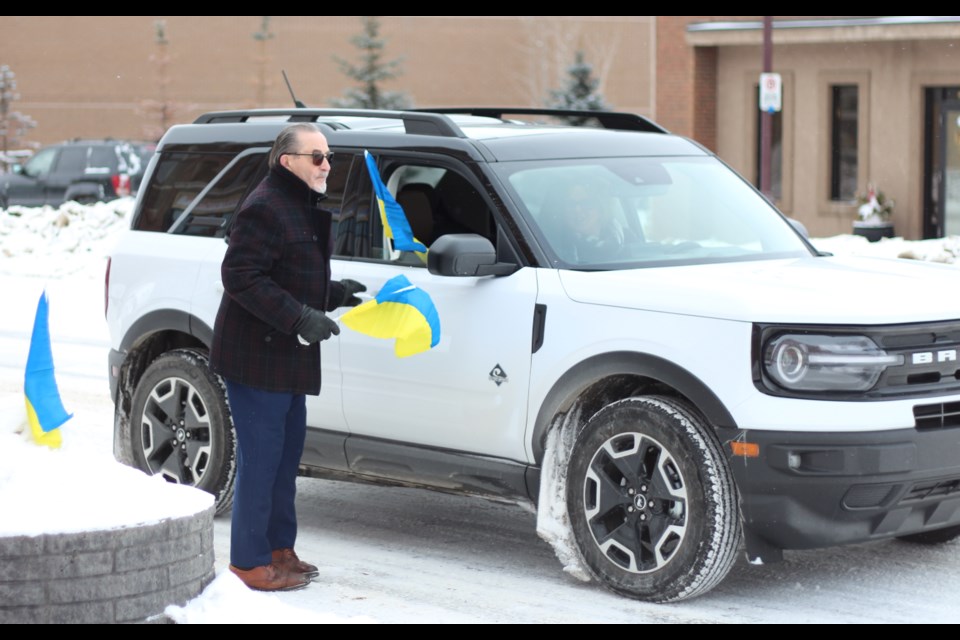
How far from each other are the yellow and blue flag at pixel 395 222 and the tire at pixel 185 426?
3.75ft

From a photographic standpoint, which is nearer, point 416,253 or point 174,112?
point 416,253

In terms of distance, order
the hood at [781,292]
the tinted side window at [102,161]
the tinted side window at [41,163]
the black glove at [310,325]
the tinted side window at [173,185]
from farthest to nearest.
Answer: the tinted side window at [41,163] → the tinted side window at [102,161] → the tinted side window at [173,185] → the black glove at [310,325] → the hood at [781,292]

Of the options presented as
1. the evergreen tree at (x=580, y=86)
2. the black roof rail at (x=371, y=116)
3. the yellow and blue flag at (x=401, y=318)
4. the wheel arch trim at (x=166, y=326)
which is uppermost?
the evergreen tree at (x=580, y=86)

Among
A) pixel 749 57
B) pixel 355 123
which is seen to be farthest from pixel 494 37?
pixel 355 123

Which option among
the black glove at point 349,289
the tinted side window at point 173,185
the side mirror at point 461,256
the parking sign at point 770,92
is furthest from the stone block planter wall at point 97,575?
the parking sign at point 770,92

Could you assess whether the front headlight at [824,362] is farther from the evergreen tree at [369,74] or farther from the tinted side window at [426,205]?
the evergreen tree at [369,74]

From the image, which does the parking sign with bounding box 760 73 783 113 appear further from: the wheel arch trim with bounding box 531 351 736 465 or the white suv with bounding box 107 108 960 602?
the wheel arch trim with bounding box 531 351 736 465

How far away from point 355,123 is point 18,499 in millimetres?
3014

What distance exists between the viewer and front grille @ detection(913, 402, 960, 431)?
5543 millimetres

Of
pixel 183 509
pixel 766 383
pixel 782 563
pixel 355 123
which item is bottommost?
pixel 782 563

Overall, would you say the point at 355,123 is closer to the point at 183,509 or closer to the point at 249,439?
the point at 249,439

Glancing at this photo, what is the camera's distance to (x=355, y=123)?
293 inches

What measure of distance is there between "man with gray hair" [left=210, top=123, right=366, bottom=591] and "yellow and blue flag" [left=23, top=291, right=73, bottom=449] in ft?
2.23

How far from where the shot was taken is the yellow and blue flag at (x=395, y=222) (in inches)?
263
